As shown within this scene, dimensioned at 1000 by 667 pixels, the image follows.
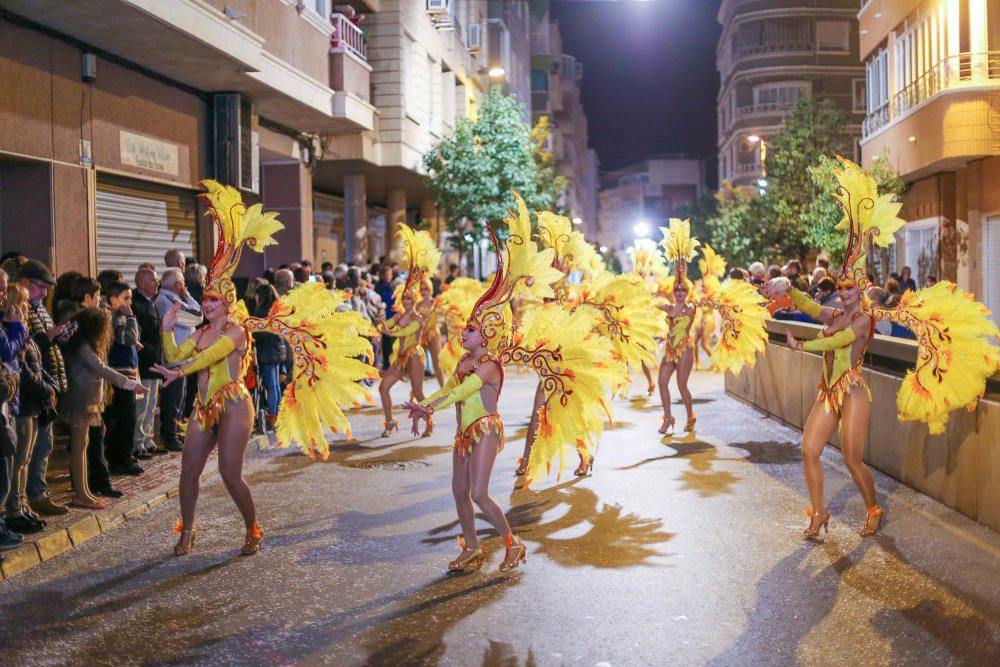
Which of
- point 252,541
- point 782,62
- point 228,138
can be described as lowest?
point 252,541

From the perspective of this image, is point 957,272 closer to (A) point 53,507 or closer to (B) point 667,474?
(B) point 667,474

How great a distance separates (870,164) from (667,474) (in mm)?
19048

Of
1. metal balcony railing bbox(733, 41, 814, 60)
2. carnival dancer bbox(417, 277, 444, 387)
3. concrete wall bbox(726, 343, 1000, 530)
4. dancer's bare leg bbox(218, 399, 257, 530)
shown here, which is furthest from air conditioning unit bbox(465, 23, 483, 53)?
dancer's bare leg bbox(218, 399, 257, 530)

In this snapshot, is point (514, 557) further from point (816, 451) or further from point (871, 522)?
point (871, 522)

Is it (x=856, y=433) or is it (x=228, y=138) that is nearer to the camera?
(x=856, y=433)

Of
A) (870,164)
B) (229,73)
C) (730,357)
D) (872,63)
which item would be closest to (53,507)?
(730,357)

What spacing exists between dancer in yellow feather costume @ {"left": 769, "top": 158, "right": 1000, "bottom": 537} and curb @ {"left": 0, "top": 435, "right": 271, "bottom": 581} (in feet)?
17.5

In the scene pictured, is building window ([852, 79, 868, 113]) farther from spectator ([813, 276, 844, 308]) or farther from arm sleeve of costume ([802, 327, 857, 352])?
arm sleeve of costume ([802, 327, 857, 352])

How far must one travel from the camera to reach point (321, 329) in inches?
333

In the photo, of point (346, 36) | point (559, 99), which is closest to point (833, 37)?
point (559, 99)

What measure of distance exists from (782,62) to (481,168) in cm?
4123

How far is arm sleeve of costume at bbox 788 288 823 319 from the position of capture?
860 cm

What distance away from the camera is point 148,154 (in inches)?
658

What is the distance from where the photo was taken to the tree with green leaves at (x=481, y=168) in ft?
98.3
